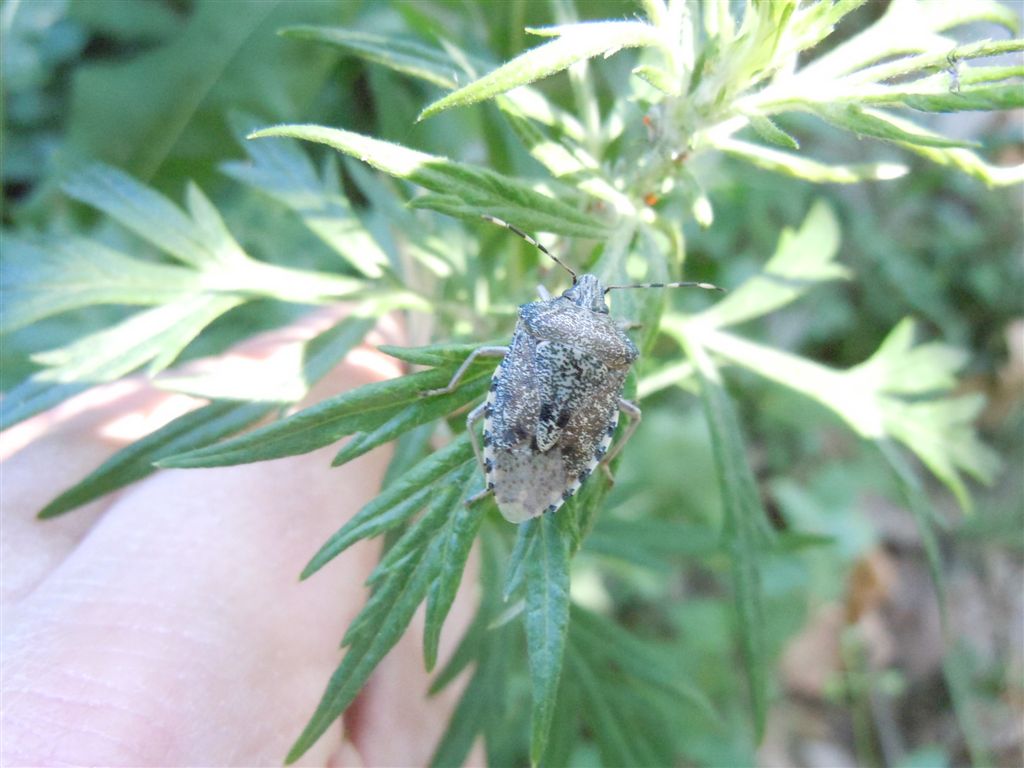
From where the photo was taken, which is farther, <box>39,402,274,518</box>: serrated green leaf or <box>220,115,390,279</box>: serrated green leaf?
<box>220,115,390,279</box>: serrated green leaf

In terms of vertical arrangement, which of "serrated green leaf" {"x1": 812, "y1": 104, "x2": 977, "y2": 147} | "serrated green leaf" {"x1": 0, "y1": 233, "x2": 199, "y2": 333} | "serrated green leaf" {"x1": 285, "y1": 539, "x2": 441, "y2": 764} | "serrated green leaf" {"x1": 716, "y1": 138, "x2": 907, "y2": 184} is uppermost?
"serrated green leaf" {"x1": 716, "y1": 138, "x2": 907, "y2": 184}

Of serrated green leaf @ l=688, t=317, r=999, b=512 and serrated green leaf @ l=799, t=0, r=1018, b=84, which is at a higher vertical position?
serrated green leaf @ l=799, t=0, r=1018, b=84

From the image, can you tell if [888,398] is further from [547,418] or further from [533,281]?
[547,418]

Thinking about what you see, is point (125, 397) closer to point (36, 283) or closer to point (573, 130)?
point (36, 283)

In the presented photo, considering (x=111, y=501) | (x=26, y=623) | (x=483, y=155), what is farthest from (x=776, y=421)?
(x=26, y=623)

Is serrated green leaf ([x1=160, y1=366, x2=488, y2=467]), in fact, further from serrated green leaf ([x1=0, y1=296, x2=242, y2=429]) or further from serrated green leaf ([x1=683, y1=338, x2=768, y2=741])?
serrated green leaf ([x1=683, y1=338, x2=768, y2=741])

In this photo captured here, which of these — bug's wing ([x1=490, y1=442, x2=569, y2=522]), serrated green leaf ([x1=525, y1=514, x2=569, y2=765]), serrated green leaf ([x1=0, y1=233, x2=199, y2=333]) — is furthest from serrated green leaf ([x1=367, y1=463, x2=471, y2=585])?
serrated green leaf ([x1=0, y1=233, x2=199, y2=333])

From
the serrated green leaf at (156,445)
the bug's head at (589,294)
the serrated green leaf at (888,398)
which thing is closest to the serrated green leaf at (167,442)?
the serrated green leaf at (156,445)
